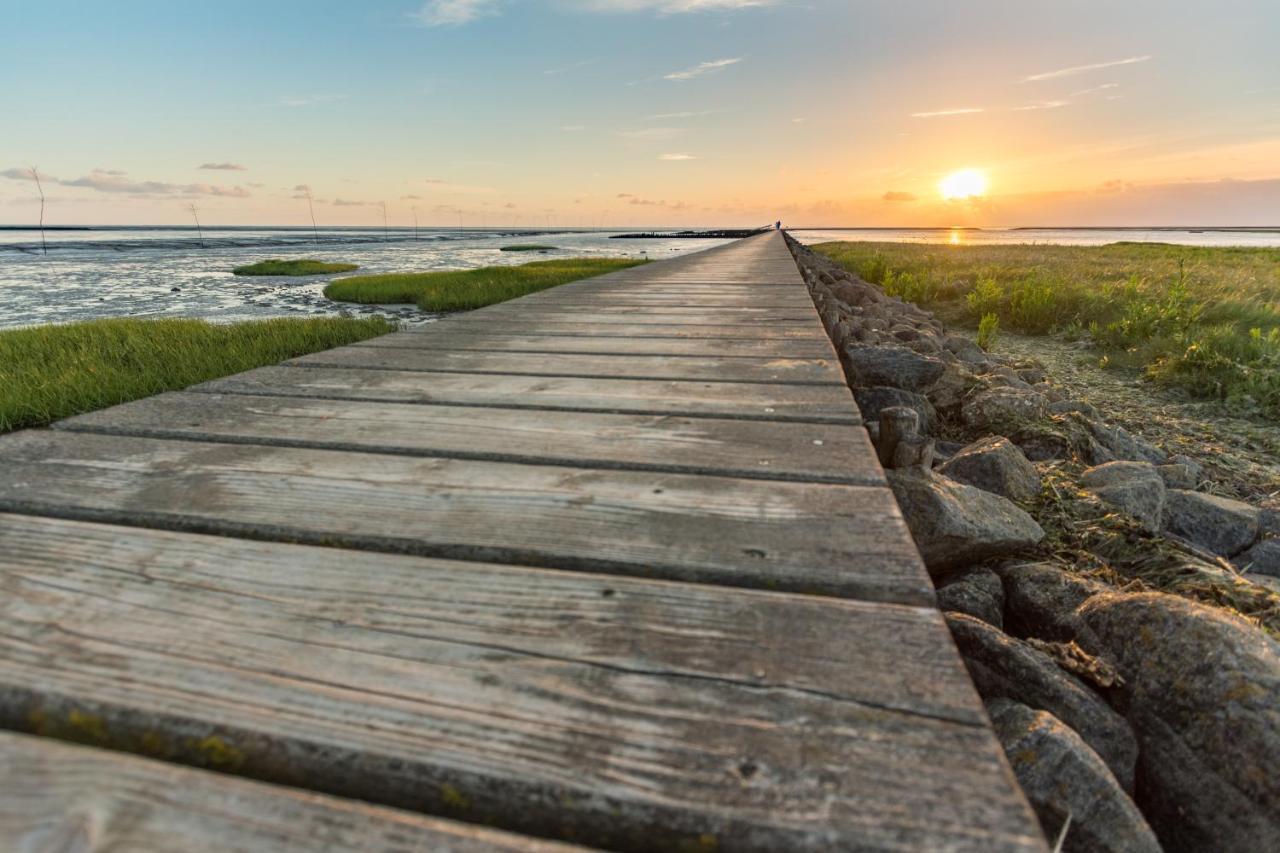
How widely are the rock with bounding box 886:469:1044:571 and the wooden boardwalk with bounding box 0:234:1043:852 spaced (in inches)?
9.9

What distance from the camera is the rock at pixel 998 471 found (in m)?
2.38

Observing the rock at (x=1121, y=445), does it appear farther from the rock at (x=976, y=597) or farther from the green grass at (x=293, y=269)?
the green grass at (x=293, y=269)

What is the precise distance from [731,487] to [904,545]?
415 mm

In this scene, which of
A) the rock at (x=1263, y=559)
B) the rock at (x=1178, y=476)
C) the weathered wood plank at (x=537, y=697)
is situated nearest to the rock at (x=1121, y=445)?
the rock at (x=1178, y=476)

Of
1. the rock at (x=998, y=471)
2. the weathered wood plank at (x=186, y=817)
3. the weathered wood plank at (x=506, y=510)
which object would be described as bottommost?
the rock at (x=998, y=471)

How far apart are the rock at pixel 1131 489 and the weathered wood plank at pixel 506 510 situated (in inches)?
62.9

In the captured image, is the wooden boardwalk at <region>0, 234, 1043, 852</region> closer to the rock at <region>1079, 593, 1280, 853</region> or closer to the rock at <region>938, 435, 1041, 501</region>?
the rock at <region>1079, 593, 1280, 853</region>

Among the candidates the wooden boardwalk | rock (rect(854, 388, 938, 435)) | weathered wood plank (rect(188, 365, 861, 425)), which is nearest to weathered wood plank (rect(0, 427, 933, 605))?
the wooden boardwalk

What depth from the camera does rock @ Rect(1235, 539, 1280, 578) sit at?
8.13 feet

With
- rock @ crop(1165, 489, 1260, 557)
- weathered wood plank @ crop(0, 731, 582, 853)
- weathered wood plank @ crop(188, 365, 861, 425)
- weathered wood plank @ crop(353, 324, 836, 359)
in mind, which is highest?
weathered wood plank @ crop(353, 324, 836, 359)

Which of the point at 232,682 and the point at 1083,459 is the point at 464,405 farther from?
the point at 1083,459

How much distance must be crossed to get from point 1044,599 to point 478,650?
1522 mm

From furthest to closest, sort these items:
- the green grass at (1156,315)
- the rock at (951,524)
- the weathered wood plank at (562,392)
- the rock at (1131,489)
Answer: the green grass at (1156,315)
the rock at (1131,489)
the weathered wood plank at (562,392)
the rock at (951,524)

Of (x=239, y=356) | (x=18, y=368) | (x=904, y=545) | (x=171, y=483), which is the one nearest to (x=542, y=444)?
(x=171, y=483)
